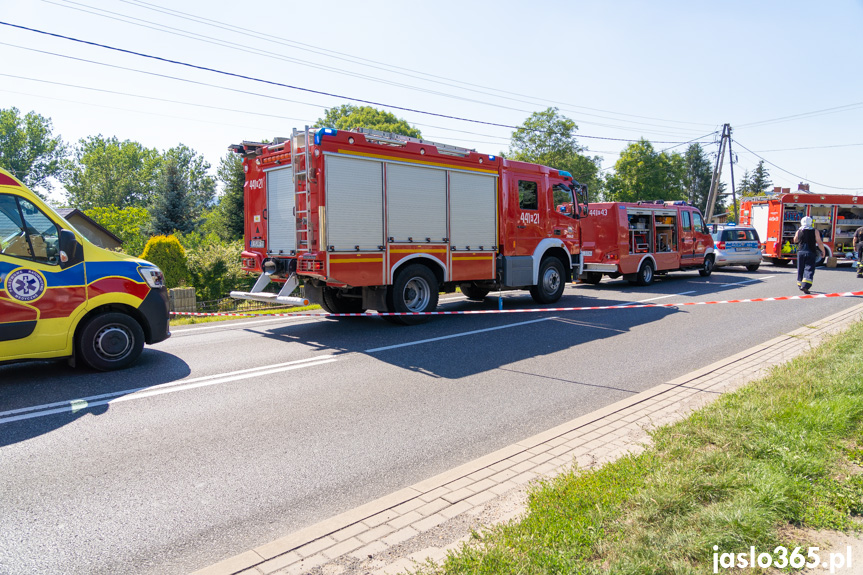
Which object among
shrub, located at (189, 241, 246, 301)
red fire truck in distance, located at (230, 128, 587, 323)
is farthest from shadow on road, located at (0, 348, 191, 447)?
shrub, located at (189, 241, 246, 301)

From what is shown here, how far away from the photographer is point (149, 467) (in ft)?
14.1

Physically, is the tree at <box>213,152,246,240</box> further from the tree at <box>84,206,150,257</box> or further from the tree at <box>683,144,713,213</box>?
the tree at <box>683,144,713,213</box>

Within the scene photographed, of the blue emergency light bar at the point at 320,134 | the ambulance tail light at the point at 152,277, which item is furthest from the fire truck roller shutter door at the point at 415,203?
the ambulance tail light at the point at 152,277

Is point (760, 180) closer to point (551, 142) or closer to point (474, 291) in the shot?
point (551, 142)

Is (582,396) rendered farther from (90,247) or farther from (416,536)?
(90,247)

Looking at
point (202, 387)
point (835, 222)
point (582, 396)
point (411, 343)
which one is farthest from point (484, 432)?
point (835, 222)

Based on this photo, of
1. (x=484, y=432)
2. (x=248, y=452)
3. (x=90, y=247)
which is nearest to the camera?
(x=248, y=452)

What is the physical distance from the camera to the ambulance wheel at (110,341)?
675cm

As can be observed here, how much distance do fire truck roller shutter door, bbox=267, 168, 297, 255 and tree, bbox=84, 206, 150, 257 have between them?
32.0 metres

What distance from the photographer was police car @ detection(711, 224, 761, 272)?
79.6ft

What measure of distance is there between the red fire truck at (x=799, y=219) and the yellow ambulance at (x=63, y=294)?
27.1 metres

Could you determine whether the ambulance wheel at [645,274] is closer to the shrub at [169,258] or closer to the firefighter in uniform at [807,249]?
the firefighter in uniform at [807,249]

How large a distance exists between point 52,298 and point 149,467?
3253 mm

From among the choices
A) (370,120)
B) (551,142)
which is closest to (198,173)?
(370,120)
